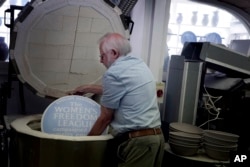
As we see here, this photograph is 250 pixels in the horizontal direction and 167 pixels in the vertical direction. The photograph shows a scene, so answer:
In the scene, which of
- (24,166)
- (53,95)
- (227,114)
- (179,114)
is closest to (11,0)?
(53,95)

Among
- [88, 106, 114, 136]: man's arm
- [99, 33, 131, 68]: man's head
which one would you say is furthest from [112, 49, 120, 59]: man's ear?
[88, 106, 114, 136]: man's arm

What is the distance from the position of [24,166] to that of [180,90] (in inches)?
52.7

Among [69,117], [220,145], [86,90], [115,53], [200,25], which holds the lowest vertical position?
[220,145]

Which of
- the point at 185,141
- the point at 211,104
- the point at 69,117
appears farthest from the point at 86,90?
the point at 211,104

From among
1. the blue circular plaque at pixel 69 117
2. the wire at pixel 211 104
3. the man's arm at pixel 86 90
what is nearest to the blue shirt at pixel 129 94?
the blue circular plaque at pixel 69 117

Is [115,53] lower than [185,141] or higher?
higher

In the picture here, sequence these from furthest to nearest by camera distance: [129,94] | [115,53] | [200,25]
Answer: [200,25] → [115,53] → [129,94]

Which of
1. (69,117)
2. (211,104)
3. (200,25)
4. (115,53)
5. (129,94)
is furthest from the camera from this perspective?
(200,25)

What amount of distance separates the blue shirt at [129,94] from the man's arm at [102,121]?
0.13 feet

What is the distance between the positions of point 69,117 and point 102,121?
0.91 ft

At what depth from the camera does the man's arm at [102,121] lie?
2028 millimetres

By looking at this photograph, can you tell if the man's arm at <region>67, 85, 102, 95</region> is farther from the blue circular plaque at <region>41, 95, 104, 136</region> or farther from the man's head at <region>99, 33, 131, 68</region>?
the man's head at <region>99, 33, 131, 68</region>

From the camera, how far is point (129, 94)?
6.41ft

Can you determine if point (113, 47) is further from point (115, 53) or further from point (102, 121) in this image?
point (102, 121)
